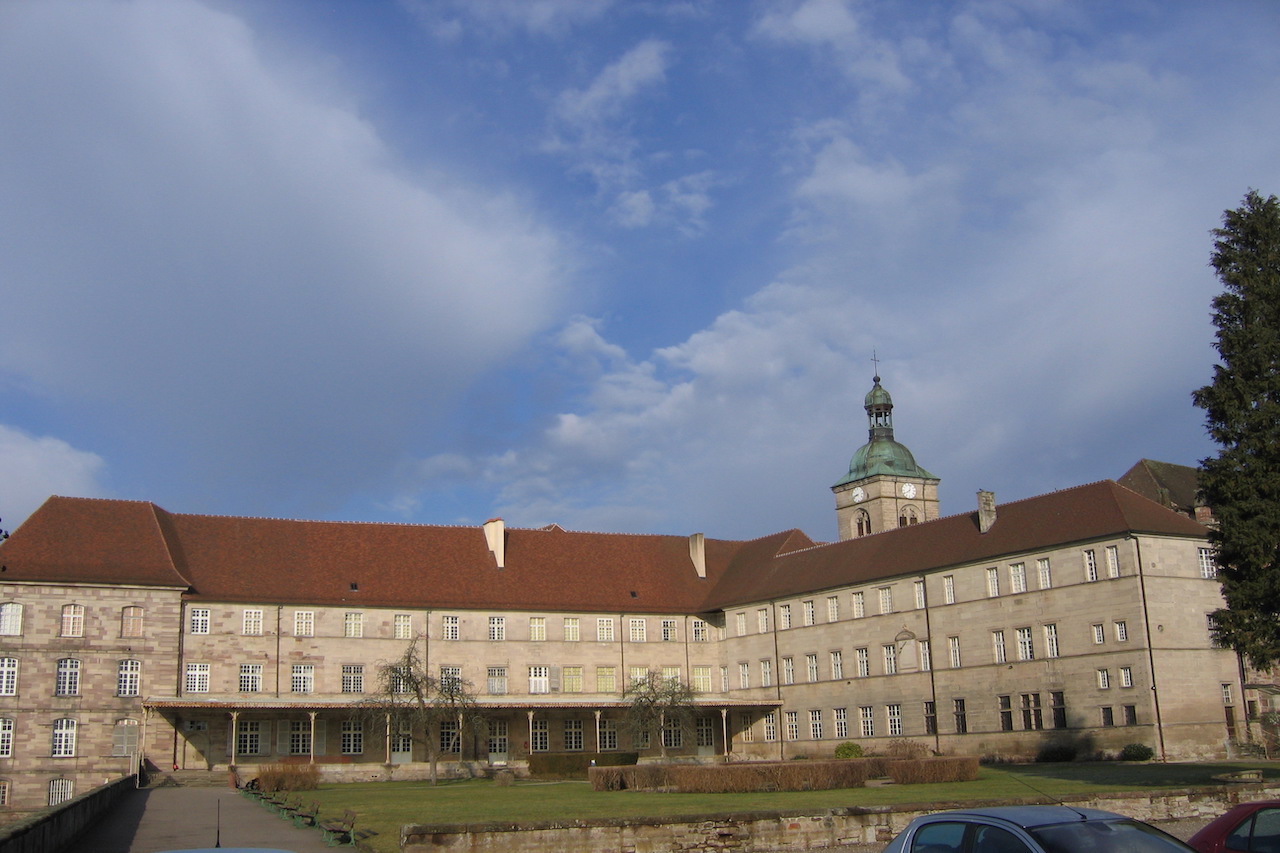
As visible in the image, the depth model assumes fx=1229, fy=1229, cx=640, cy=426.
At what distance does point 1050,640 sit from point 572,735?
2274 cm

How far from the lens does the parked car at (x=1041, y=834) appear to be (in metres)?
8.55

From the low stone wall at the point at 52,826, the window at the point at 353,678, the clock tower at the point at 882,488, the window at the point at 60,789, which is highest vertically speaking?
the clock tower at the point at 882,488

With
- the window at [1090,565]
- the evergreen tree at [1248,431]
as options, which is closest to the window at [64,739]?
the window at [1090,565]

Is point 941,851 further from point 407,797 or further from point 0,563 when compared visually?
point 0,563

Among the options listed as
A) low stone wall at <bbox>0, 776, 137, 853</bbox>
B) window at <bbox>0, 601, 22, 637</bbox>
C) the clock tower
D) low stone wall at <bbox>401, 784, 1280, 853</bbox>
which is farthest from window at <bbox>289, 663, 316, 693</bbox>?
the clock tower

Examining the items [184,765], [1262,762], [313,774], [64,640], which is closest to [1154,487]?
[1262,762]

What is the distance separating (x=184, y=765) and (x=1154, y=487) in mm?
46572

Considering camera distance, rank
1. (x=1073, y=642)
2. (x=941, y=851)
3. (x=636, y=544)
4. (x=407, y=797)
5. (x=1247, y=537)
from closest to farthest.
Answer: (x=941, y=851) → (x=1247, y=537) → (x=407, y=797) → (x=1073, y=642) → (x=636, y=544)

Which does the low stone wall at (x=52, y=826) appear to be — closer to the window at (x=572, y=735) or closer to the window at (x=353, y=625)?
the window at (x=353, y=625)

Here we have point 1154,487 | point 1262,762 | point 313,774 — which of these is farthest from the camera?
Result: point 1154,487

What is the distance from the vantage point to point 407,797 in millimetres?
34062

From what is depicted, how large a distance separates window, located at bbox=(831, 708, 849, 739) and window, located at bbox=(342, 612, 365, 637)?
2157 centimetres

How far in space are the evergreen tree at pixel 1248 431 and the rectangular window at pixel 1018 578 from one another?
66.9ft

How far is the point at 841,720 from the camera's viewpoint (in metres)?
55.0
